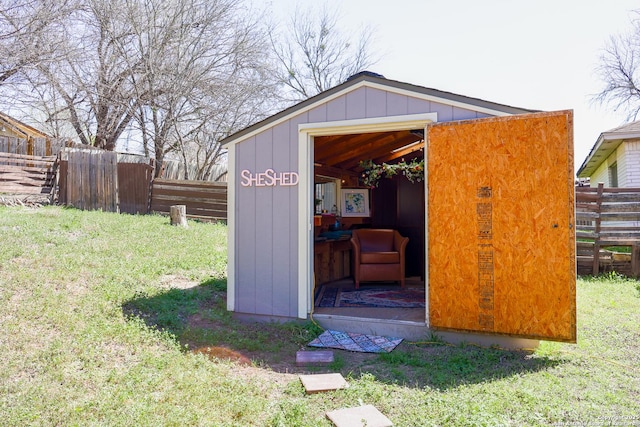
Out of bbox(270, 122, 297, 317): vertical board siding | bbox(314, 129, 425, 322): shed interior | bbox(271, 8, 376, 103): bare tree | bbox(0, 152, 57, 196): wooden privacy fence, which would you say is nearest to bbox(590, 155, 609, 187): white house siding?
bbox(314, 129, 425, 322): shed interior

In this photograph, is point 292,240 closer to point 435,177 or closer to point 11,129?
point 435,177

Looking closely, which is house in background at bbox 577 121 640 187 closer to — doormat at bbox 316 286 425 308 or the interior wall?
the interior wall

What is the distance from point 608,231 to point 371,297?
177 inches

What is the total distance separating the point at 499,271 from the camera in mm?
4109

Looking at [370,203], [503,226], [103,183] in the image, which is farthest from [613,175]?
[103,183]

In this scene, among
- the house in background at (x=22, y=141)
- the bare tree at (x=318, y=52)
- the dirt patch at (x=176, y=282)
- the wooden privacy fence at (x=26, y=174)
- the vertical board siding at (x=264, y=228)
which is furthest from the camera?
the bare tree at (x=318, y=52)

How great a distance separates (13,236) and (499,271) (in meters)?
6.68

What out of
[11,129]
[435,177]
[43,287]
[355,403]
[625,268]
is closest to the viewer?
[355,403]

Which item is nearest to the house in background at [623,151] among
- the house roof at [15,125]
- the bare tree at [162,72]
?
the bare tree at [162,72]

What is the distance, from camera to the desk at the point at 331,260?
21.8 ft

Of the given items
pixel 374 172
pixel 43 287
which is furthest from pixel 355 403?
pixel 374 172

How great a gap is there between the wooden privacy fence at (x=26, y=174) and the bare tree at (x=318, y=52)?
10458mm

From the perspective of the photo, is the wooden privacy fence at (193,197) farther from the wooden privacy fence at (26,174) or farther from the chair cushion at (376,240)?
the chair cushion at (376,240)

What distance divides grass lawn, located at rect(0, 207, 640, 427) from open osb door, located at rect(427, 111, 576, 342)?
0.38m
